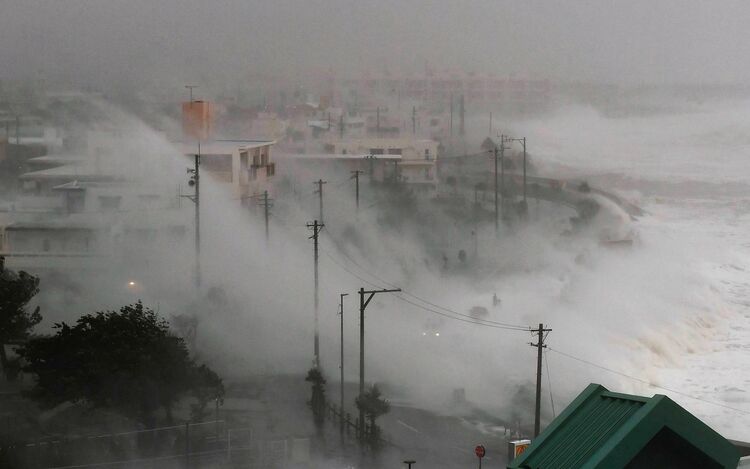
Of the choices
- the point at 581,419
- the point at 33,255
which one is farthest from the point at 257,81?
the point at 581,419

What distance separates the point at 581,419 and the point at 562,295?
324 inches

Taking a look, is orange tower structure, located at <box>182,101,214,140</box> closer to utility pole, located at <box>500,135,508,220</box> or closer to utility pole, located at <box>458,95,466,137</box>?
utility pole, located at <box>458,95,466,137</box>

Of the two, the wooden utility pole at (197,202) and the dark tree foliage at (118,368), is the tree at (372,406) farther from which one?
the wooden utility pole at (197,202)

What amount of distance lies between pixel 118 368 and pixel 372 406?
5.66ft

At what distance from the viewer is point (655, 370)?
33.7ft

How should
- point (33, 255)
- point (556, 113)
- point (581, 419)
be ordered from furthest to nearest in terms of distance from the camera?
point (556, 113) < point (33, 255) < point (581, 419)

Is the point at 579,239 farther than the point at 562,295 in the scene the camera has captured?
Yes

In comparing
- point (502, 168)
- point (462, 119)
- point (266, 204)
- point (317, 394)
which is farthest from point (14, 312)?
point (502, 168)

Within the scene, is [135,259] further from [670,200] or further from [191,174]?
[670,200]

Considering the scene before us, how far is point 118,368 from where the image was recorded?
26.7 ft

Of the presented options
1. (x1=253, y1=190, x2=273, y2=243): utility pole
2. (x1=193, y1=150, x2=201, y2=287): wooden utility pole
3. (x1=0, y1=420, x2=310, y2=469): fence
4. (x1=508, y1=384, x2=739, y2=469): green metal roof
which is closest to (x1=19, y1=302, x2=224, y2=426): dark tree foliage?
(x1=0, y1=420, x2=310, y2=469): fence

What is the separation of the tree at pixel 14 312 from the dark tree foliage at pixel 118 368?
1.11 ft

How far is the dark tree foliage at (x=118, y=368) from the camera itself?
8.03m

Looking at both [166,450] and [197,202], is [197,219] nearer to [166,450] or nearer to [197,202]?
[197,202]
